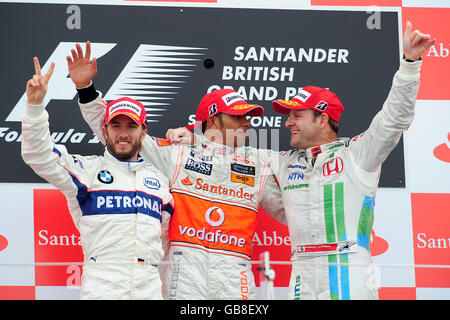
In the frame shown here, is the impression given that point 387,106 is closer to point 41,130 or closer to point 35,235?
point 41,130

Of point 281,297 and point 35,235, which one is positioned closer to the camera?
point 281,297

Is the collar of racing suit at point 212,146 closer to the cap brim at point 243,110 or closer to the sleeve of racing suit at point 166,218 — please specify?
the cap brim at point 243,110

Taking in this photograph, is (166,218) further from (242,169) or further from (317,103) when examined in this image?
(317,103)

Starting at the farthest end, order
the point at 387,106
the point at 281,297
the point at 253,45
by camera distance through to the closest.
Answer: the point at 253,45 → the point at 387,106 → the point at 281,297

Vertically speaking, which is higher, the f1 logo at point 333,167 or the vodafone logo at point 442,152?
the vodafone logo at point 442,152

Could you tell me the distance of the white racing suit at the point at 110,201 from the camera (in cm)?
253

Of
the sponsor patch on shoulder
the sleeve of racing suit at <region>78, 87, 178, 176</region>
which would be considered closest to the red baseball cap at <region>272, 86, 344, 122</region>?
the sponsor patch on shoulder

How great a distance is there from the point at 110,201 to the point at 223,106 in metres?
0.79

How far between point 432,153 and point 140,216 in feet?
5.86

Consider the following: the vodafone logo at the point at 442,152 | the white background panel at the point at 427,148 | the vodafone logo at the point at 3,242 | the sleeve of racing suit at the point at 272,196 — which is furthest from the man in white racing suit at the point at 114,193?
the vodafone logo at the point at 442,152

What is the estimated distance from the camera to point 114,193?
2.73m

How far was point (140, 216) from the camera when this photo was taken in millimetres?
2689
